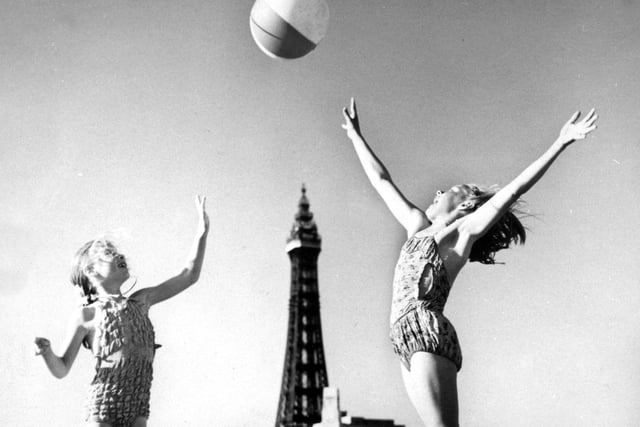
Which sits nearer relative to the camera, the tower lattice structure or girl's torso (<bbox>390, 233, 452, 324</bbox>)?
girl's torso (<bbox>390, 233, 452, 324</bbox>)

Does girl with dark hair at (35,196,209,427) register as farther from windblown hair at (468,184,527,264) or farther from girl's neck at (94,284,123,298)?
windblown hair at (468,184,527,264)

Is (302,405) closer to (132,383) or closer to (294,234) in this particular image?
(294,234)

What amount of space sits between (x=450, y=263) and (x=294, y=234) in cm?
6057

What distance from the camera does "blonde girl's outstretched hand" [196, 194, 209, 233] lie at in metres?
5.33

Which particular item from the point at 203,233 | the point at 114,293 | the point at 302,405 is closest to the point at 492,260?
the point at 203,233

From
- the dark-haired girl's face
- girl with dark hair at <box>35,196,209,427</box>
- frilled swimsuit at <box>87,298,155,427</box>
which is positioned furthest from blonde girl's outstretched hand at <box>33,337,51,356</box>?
the dark-haired girl's face

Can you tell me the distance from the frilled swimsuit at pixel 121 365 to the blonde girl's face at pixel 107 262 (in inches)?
6.3

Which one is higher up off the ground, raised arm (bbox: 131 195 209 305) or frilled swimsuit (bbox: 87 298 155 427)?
raised arm (bbox: 131 195 209 305)

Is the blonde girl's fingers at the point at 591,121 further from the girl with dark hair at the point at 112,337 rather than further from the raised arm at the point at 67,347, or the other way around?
the raised arm at the point at 67,347

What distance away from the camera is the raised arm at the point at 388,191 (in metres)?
4.80

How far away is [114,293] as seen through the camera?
190 inches

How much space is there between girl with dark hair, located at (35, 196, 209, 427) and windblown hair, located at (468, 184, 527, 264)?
1.77 m

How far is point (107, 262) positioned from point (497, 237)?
2.28 meters

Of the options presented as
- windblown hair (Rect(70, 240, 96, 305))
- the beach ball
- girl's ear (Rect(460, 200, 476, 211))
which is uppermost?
the beach ball
